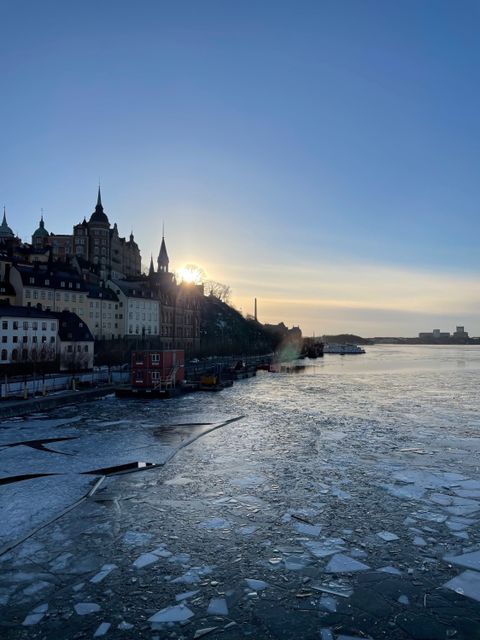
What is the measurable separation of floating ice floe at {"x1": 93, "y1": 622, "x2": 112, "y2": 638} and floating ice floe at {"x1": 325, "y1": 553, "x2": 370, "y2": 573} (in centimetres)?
450

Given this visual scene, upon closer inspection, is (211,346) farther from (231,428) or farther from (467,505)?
(467,505)

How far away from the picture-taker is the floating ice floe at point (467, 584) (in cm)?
902

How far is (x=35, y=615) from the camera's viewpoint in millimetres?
8188

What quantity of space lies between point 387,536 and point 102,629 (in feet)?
23.1

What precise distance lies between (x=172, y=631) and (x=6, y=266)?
74836 millimetres

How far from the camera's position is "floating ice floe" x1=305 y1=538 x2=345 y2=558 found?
1080 centimetres

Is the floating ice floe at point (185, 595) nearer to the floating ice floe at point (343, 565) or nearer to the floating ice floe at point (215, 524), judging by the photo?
the floating ice floe at point (343, 565)

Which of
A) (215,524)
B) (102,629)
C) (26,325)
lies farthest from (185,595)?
(26,325)

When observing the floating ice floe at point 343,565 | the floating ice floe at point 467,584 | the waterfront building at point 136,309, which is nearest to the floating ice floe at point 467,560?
Answer: the floating ice floe at point 467,584

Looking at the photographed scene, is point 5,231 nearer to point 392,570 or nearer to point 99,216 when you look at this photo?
point 99,216

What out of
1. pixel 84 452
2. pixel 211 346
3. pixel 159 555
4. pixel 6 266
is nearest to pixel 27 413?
pixel 84 452

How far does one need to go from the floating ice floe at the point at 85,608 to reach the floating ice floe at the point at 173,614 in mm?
1073

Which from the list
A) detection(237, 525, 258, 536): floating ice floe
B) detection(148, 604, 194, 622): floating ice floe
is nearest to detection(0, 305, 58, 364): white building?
detection(237, 525, 258, 536): floating ice floe

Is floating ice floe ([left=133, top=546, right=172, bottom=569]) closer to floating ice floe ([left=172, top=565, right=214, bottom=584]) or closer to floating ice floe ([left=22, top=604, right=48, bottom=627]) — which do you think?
floating ice floe ([left=172, top=565, right=214, bottom=584])
